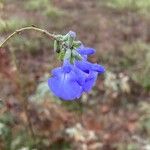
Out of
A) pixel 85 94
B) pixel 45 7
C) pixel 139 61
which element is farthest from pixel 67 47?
pixel 45 7

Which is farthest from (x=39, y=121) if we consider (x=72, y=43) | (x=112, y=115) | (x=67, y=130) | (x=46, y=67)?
(x=72, y=43)

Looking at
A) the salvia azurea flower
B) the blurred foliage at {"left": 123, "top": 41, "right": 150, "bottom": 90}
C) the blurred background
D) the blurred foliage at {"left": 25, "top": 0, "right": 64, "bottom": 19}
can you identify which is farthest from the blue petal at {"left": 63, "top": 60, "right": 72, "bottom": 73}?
the blurred foliage at {"left": 25, "top": 0, "right": 64, "bottom": 19}

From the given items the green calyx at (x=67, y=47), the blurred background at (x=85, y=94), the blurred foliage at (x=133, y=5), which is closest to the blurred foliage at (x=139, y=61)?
the blurred background at (x=85, y=94)

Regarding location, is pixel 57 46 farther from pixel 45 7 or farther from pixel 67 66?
pixel 45 7

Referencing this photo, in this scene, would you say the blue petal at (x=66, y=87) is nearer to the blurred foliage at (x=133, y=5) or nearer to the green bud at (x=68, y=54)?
the green bud at (x=68, y=54)

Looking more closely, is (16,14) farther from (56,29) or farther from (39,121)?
(39,121)

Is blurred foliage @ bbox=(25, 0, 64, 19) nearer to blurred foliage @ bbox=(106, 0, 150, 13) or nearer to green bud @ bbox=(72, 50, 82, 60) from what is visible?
blurred foliage @ bbox=(106, 0, 150, 13)
